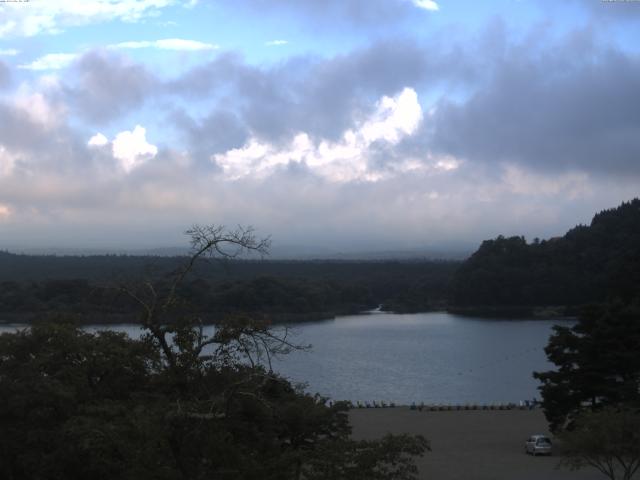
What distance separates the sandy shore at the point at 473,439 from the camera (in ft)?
42.0

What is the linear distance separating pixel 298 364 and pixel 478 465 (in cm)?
2235

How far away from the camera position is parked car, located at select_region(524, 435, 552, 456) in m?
14.5

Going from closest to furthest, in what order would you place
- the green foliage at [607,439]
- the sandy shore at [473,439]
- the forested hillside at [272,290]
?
the green foliage at [607,439]
the sandy shore at [473,439]
the forested hillside at [272,290]

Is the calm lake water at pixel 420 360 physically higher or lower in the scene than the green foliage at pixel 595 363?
lower

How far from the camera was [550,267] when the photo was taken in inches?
2539

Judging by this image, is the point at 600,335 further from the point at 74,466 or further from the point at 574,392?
the point at 74,466

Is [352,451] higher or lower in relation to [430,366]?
higher

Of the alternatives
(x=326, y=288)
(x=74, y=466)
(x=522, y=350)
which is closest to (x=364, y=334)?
(x=522, y=350)

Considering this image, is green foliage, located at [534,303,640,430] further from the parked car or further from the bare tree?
the bare tree

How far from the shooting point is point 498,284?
64562 millimetres

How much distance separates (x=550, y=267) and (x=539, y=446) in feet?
172

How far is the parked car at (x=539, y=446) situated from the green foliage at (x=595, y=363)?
0.39m

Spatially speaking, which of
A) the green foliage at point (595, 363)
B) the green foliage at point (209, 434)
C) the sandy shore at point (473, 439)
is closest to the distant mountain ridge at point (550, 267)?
the sandy shore at point (473, 439)

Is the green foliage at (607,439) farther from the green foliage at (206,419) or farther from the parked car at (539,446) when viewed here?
the green foliage at (206,419)
